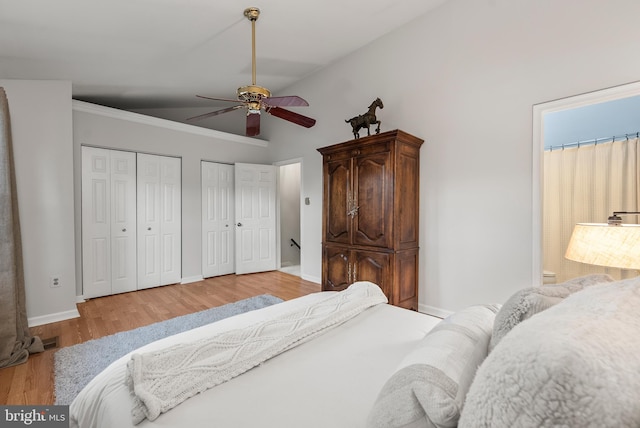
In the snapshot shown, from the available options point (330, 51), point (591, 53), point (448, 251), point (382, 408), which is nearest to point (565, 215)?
point (448, 251)

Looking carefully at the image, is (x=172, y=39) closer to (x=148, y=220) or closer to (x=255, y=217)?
(x=148, y=220)

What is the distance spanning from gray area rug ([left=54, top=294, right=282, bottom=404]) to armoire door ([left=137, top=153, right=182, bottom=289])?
63.8 inches

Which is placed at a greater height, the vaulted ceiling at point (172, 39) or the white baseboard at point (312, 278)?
the vaulted ceiling at point (172, 39)

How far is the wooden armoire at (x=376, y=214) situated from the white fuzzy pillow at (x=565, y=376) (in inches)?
97.4

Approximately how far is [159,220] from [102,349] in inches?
93.1

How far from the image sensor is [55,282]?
3139 millimetres

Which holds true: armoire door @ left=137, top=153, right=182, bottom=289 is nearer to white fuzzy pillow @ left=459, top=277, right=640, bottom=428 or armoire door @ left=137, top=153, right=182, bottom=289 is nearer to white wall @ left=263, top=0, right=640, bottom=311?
white wall @ left=263, top=0, right=640, bottom=311

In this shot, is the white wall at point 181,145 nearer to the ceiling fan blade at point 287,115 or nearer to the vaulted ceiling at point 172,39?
the vaulted ceiling at point 172,39

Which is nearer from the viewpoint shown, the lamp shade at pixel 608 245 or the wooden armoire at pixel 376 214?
the lamp shade at pixel 608 245

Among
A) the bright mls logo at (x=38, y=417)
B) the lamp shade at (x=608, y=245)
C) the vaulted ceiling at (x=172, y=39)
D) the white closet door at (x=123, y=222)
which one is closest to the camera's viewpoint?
the bright mls logo at (x=38, y=417)

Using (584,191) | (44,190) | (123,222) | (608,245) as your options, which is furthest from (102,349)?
(584,191)

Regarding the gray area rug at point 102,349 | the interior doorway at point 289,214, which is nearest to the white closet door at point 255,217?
the interior doorway at point 289,214

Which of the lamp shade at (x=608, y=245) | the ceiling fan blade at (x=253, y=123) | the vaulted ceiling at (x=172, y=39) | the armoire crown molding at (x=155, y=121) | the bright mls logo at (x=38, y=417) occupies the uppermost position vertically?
the vaulted ceiling at (x=172, y=39)

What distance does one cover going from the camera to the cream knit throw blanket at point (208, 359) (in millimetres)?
909
